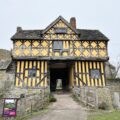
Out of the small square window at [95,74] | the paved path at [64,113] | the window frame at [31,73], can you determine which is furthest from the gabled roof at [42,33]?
the paved path at [64,113]

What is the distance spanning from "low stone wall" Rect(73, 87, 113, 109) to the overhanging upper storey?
12.2 ft

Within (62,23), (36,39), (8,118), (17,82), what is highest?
(62,23)

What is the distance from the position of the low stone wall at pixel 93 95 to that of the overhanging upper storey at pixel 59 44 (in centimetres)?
371

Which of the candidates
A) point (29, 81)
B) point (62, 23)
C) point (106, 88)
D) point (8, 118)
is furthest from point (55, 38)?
point (8, 118)

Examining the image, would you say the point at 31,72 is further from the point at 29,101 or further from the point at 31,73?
the point at 29,101

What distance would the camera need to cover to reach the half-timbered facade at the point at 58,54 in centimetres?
2100

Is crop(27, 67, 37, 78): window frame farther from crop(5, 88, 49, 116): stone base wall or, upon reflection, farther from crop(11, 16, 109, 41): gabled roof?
crop(11, 16, 109, 41): gabled roof

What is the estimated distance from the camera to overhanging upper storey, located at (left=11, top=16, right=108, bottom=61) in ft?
71.2

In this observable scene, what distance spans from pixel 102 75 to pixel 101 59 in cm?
→ 173

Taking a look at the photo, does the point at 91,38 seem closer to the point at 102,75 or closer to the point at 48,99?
the point at 102,75

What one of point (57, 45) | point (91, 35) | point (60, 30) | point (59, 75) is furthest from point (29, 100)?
point (59, 75)

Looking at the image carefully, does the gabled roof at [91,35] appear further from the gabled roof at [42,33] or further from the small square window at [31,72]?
the small square window at [31,72]

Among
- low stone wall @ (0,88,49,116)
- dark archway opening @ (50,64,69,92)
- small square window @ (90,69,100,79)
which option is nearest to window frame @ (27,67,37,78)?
low stone wall @ (0,88,49,116)

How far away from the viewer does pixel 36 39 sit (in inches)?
869
